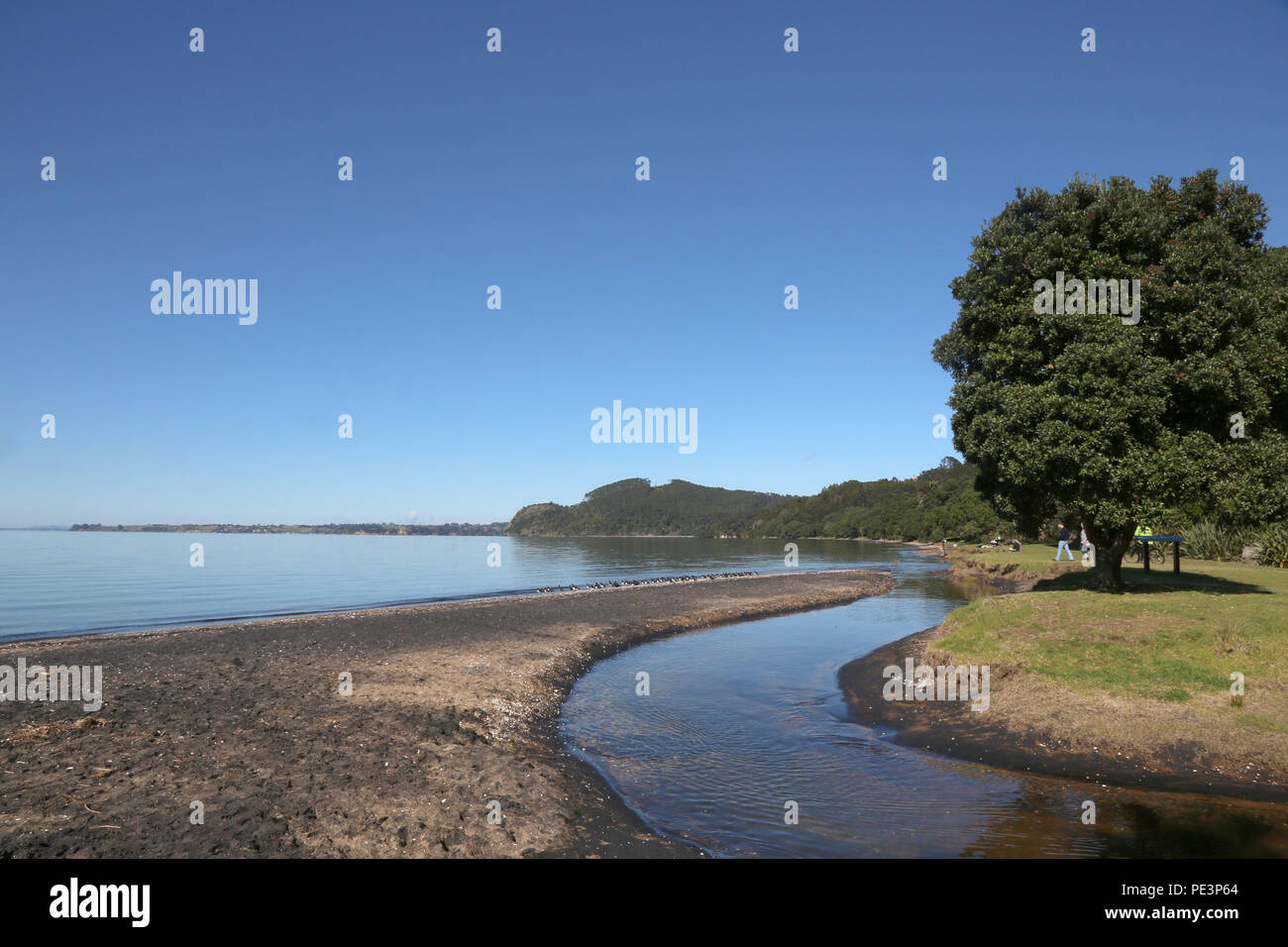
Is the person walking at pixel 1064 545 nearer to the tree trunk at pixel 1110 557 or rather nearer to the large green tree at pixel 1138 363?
the tree trunk at pixel 1110 557

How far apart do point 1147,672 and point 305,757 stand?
19.8 metres

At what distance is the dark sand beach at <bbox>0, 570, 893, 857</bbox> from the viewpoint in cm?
1018

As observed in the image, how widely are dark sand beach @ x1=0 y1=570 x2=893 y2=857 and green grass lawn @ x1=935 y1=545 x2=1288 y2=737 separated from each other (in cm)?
1241

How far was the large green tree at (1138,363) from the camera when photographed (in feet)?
70.9

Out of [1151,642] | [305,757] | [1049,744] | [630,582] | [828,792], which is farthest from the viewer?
[630,582]

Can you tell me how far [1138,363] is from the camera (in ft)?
71.6

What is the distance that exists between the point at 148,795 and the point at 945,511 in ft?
613

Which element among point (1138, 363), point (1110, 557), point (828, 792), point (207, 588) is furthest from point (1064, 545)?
point (207, 588)

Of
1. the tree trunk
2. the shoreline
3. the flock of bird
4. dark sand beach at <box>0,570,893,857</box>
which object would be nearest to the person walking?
the tree trunk

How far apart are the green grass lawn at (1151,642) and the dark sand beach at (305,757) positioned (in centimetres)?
1241

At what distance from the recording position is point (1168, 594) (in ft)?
77.6

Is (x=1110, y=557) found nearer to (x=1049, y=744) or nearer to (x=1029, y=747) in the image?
(x=1049, y=744)

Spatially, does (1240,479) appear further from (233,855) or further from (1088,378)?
(233,855)

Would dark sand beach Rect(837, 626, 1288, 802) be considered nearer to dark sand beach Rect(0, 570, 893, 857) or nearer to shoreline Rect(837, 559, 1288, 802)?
shoreline Rect(837, 559, 1288, 802)
